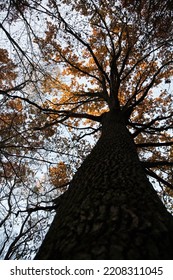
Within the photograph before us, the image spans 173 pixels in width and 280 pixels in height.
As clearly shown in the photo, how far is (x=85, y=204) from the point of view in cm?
242

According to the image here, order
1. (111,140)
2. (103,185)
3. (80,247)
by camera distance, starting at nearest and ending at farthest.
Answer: (80,247) → (103,185) → (111,140)

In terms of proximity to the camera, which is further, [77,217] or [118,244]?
[77,217]

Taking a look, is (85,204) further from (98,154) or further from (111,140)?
(111,140)

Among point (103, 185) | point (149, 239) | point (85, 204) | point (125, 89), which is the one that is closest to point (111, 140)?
point (103, 185)

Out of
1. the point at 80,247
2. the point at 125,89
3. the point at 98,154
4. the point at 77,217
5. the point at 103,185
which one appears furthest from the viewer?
the point at 125,89

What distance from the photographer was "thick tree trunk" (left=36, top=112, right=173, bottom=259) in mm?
1646

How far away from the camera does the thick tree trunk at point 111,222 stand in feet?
5.40

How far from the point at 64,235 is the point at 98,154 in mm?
2189

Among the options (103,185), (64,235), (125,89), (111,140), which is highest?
(125,89)

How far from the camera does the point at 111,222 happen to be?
1.97 m

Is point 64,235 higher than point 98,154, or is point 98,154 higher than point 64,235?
point 98,154

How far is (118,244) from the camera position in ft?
5.48
